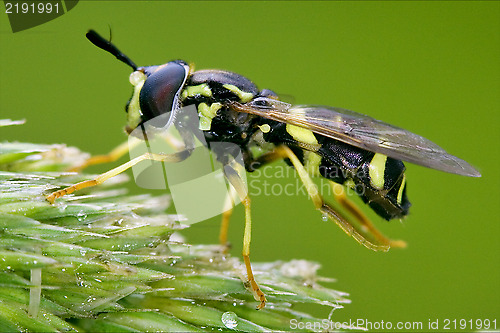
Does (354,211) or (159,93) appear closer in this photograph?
(159,93)

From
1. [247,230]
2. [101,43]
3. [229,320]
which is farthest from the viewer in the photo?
[101,43]

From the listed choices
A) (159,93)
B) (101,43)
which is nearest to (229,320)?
(159,93)

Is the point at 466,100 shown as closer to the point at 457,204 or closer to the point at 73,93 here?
the point at 457,204

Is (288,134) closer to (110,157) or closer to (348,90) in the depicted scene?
(110,157)

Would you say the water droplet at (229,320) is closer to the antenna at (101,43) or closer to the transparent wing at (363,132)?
the transparent wing at (363,132)

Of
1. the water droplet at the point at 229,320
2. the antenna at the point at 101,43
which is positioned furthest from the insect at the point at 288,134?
the water droplet at the point at 229,320

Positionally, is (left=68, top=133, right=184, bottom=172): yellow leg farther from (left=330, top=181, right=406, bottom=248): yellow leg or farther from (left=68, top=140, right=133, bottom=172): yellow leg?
(left=330, top=181, right=406, bottom=248): yellow leg
